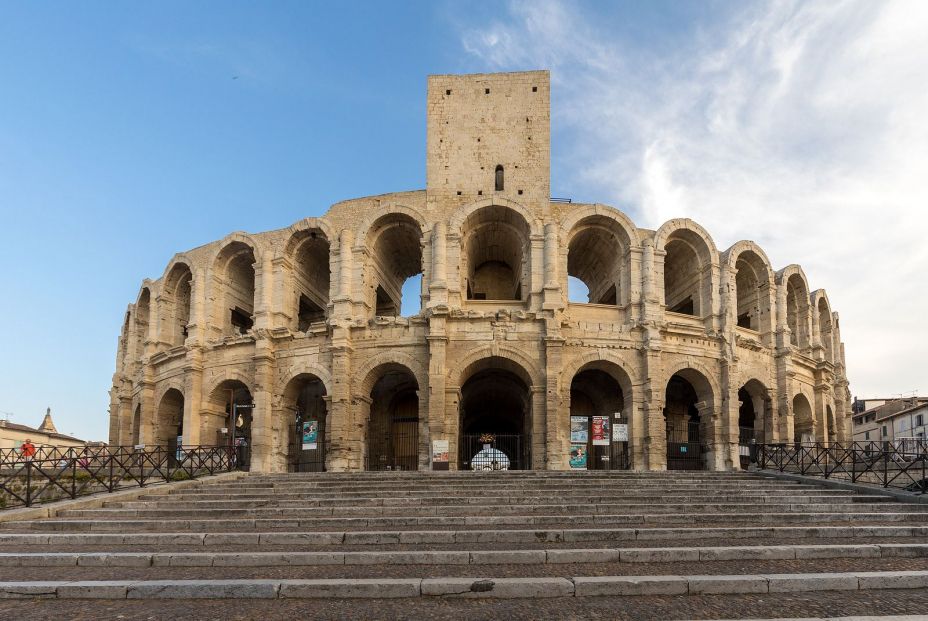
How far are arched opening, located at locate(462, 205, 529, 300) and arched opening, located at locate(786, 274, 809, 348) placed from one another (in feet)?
41.0

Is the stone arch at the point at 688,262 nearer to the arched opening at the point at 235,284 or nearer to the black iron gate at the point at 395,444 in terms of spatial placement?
the black iron gate at the point at 395,444

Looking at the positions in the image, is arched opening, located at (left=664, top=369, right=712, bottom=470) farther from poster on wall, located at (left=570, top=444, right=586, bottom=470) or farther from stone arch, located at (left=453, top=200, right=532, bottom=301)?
stone arch, located at (left=453, top=200, right=532, bottom=301)

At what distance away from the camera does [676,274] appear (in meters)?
27.2

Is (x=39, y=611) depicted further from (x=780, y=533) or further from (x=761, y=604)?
(x=780, y=533)

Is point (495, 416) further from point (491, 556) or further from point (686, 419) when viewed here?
Result: point (491, 556)

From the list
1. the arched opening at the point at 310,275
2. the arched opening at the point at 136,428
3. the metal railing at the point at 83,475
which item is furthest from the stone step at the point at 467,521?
the arched opening at the point at 136,428

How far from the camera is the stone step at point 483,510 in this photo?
11414 millimetres

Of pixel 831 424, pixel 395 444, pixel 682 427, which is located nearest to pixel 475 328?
pixel 395 444

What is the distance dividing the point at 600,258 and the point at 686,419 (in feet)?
25.1

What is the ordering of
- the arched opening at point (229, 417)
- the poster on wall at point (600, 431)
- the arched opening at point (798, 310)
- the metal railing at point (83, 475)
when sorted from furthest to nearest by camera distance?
the arched opening at point (798, 310) → the arched opening at point (229, 417) → the poster on wall at point (600, 431) → the metal railing at point (83, 475)

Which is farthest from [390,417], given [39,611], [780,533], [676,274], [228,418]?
[39,611]

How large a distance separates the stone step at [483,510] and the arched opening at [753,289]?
47.9ft

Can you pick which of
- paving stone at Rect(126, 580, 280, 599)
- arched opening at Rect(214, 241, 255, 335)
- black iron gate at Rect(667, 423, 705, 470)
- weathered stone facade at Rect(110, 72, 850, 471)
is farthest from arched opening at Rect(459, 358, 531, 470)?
paving stone at Rect(126, 580, 280, 599)

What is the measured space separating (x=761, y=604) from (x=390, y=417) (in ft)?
74.5
